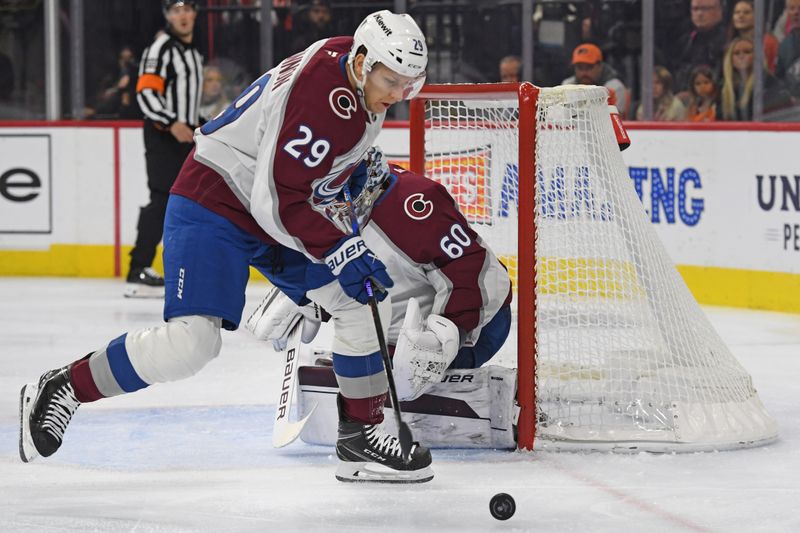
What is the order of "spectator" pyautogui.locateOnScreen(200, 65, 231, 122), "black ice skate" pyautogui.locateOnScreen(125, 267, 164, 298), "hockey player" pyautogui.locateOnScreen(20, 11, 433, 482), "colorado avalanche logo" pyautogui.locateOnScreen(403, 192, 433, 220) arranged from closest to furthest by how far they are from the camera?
"hockey player" pyautogui.locateOnScreen(20, 11, 433, 482)
"colorado avalanche logo" pyautogui.locateOnScreen(403, 192, 433, 220)
"black ice skate" pyautogui.locateOnScreen(125, 267, 164, 298)
"spectator" pyautogui.locateOnScreen(200, 65, 231, 122)

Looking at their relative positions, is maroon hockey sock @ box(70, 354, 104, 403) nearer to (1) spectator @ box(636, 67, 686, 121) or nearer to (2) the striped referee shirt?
(2) the striped referee shirt

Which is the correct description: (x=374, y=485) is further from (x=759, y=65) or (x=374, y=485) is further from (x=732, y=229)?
(x=759, y=65)

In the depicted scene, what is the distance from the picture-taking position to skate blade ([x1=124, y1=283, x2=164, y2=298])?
21.2 ft

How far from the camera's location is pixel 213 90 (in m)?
7.69

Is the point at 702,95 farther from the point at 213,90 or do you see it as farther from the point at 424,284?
the point at 424,284

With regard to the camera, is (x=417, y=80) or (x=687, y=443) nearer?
(x=417, y=80)

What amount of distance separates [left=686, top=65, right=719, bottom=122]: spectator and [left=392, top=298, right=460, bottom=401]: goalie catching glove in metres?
3.63

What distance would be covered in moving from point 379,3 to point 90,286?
209 centimetres

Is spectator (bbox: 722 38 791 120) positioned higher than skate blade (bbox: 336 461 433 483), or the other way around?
spectator (bbox: 722 38 791 120)

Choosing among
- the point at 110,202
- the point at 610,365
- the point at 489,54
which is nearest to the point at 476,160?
the point at 610,365

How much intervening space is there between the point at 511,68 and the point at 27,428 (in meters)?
4.58

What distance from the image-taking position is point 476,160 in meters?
4.15

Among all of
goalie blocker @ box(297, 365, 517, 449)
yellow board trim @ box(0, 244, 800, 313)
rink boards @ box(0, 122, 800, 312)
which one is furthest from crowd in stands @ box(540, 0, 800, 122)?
goalie blocker @ box(297, 365, 517, 449)

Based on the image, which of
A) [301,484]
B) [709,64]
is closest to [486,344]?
[301,484]
